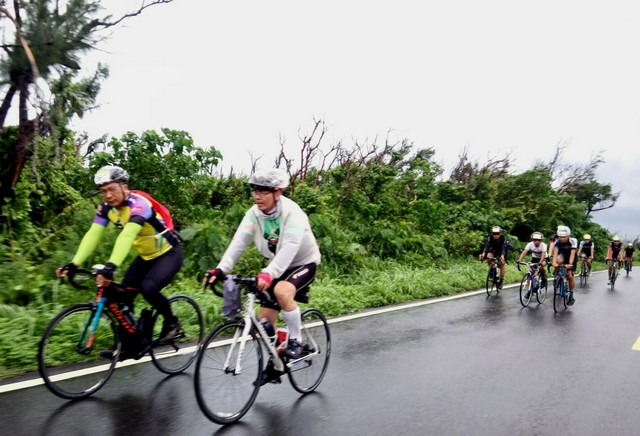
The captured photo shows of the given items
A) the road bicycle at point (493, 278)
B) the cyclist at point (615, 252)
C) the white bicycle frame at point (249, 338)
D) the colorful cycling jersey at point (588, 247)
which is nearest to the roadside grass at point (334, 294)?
the road bicycle at point (493, 278)

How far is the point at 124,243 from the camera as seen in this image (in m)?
4.54

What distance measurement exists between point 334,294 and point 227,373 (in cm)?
603

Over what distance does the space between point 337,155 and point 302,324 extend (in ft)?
76.8

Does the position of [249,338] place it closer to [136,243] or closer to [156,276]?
[156,276]

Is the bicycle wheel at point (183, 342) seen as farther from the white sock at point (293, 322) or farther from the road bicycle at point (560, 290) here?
the road bicycle at point (560, 290)

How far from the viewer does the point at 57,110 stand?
24.6 ft

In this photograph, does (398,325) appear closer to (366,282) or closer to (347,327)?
(347,327)

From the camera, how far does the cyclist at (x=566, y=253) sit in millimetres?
11812

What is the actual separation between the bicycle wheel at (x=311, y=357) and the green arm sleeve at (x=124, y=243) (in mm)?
1723

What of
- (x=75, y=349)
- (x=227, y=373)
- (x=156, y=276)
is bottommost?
(x=75, y=349)

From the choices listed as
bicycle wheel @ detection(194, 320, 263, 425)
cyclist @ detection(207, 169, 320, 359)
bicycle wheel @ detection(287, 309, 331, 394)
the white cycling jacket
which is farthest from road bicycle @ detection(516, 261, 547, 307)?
bicycle wheel @ detection(194, 320, 263, 425)

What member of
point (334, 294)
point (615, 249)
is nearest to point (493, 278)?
point (334, 294)

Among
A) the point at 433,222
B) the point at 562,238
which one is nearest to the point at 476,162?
the point at 433,222

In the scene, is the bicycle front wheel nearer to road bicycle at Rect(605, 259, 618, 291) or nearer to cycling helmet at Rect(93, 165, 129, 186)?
road bicycle at Rect(605, 259, 618, 291)
